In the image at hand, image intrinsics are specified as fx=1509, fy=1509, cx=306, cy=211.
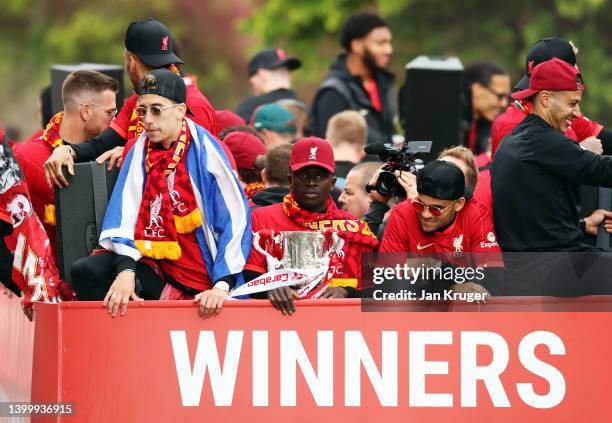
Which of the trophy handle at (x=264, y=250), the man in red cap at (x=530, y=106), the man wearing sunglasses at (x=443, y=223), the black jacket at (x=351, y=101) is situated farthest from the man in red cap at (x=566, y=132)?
the black jacket at (x=351, y=101)

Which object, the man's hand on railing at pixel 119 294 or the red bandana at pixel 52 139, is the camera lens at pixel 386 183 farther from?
A: the red bandana at pixel 52 139

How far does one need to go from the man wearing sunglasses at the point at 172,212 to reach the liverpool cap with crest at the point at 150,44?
0.59 meters

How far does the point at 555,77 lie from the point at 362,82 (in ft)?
16.1

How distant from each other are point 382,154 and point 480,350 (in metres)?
1.44

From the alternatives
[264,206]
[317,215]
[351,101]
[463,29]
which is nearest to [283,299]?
[317,215]

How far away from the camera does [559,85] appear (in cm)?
797

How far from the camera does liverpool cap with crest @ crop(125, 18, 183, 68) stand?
8.50 metres

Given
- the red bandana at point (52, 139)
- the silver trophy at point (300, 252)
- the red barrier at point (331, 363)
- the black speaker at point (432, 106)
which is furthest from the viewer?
the black speaker at point (432, 106)

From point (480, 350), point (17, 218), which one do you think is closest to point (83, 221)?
point (17, 218)

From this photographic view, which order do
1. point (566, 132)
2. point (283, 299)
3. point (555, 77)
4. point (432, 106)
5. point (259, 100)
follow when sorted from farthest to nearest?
point (259, 100) < point (432, 106) < point (566, 132) < point (555, 77) < point (283, 299)

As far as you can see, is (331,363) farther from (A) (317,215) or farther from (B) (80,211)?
(B) (80,211)

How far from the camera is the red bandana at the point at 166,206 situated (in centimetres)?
784

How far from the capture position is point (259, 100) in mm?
12977

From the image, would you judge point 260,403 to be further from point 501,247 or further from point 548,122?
point 548,122
